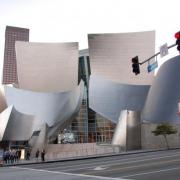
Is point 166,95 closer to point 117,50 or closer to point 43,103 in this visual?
point 117,50

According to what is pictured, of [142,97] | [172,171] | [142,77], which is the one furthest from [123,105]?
[172,171]

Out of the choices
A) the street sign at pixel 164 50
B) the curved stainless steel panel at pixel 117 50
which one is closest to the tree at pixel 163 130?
the curved stainless steel panel at pixel 117 50

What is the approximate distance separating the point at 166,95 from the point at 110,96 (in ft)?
26.1

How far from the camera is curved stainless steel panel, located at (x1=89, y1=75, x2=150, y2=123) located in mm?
49062

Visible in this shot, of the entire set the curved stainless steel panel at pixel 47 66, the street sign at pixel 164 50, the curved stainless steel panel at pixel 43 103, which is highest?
the curved stainless steel panel at pixel 47 66

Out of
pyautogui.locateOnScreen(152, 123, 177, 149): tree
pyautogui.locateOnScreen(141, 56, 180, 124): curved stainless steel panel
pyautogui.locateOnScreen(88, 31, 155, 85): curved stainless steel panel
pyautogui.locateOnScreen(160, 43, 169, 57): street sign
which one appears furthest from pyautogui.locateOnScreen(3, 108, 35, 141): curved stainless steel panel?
pyautogui.locateOnScreen(160, 43, 169, 57): street sign

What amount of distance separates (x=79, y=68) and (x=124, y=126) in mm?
27492

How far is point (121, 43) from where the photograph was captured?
5638 centimetres

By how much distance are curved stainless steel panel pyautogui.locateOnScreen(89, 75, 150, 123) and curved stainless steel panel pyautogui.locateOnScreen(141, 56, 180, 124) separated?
315cm

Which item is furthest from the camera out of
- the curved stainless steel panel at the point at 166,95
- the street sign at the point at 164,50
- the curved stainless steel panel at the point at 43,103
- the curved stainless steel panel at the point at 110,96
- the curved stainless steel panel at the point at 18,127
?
the curved stainless steel panel at the point at 110,96

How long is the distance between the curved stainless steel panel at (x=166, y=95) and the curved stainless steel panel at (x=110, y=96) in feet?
10.3

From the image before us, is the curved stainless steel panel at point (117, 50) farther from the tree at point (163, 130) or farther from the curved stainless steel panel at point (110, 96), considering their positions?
the tree at point (163, 130)

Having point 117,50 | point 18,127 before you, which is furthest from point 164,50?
point 117,50

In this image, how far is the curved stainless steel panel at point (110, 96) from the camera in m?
49.1
